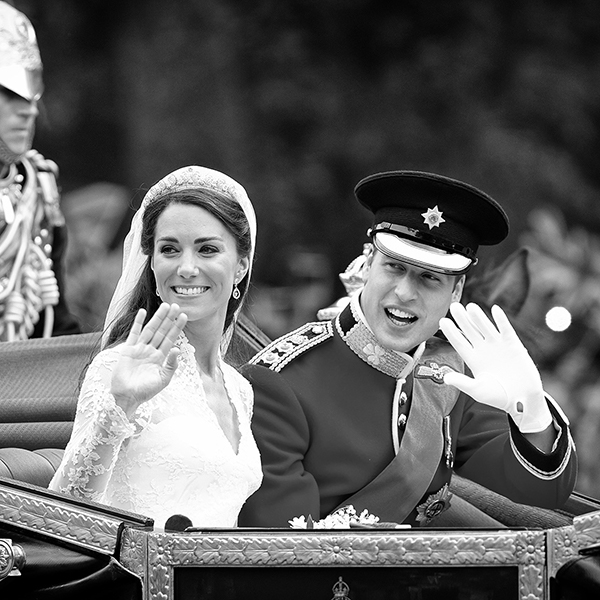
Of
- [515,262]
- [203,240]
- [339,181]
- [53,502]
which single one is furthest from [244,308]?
[339,181]

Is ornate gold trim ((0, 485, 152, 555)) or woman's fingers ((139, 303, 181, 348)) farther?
woman's fingers ((139, 303, 181, 348))

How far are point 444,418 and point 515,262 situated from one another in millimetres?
2834

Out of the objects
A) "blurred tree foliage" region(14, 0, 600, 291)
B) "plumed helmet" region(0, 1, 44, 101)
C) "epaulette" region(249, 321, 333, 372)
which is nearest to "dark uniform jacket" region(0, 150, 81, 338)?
"plumed helmet" region(0, 1, 44, 101)

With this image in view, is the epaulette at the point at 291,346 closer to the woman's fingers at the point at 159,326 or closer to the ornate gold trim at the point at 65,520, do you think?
the woman's fingers at the point at 159,326

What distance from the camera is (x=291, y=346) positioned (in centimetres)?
272

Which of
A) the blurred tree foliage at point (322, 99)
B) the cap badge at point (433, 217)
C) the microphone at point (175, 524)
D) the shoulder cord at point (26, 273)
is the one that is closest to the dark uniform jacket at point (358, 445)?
the cap badge at point (433, 217)

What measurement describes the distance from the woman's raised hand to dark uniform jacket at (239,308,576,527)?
434 mm

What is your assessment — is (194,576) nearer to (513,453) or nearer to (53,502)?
(53,502)

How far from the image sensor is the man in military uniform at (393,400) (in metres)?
2.53

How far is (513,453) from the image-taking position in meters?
2.57

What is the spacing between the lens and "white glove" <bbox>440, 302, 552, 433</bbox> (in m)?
2.36

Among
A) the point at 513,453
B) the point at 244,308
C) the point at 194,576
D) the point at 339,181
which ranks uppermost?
the point at 339,181

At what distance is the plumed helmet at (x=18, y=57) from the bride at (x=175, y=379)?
178cm

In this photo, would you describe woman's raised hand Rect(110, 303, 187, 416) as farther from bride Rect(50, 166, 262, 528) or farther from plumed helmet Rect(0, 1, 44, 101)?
plumed helmet Rect(0, 1, 44, 101)
